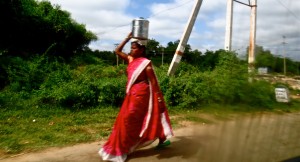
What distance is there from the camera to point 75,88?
28.5 ft

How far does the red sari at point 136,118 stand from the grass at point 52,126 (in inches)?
20.4

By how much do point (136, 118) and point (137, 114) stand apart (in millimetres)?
55

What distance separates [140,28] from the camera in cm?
449

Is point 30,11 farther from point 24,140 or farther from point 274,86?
point 274,86

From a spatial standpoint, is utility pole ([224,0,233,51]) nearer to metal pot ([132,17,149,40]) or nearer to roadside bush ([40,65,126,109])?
roadside bush ([40,65,126,109])

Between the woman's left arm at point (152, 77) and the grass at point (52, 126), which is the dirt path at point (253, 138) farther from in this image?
the woman's left arm at point (152, 77)

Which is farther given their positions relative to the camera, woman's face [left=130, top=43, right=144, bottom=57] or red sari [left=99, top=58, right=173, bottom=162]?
woman's face [left=130, top=43, right=144, bottom=57]

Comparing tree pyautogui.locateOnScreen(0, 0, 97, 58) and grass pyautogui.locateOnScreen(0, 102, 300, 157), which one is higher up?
tree pyautogui.locateOnScreen(0, 0, 97, 58)

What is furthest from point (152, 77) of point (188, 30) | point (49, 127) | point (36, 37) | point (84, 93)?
point (36, 37)

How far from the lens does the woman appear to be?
14.1ft

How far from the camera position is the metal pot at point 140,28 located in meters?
4.48

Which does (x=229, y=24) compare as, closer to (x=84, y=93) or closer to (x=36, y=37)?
(x=84, y=93)

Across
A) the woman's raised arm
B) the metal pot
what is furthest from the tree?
the metal pot

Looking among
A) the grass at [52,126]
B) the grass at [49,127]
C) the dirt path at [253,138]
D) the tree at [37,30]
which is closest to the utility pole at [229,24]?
the grass at [52,126]
